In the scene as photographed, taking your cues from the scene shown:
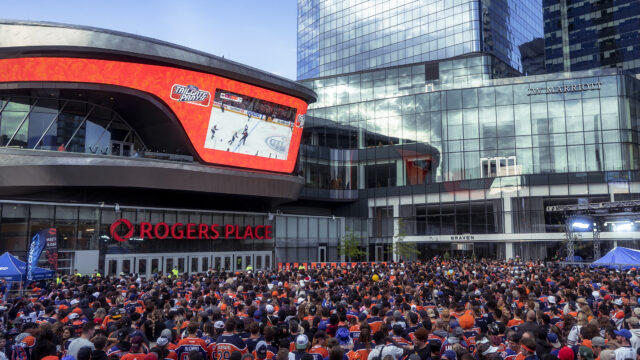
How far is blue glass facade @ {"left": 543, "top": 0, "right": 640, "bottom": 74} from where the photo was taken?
129750 mm

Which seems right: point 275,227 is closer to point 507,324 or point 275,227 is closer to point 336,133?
point 336,133

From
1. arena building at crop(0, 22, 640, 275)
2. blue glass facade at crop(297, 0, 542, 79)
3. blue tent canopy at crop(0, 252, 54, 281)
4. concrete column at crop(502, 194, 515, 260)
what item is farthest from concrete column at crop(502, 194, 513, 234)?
blue tent canopy at crop(0, 252, 54, 281)

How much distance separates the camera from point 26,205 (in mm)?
35844

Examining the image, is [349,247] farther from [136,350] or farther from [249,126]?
[136,350]

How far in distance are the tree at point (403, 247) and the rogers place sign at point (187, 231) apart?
55.7 feet

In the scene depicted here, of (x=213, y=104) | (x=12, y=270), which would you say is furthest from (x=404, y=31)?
(x=12, y=270)

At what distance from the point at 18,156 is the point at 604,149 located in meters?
56.8

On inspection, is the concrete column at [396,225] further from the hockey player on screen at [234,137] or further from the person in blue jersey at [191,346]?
the person in blue jersey at [191,346]

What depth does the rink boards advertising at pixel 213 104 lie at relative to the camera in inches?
1388

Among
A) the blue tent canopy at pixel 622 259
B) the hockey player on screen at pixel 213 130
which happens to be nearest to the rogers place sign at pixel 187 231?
the hockey player on screen at pixel 213 130

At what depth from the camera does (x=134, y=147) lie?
43438 millimetres

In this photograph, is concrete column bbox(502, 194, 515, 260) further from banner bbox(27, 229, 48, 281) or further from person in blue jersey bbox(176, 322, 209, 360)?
person in blue jersey bbox(176, 322, 209, 360)

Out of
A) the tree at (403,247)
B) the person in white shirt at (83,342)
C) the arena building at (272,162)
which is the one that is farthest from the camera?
the tree at (403,247)

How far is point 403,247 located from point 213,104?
30407 millimetres
